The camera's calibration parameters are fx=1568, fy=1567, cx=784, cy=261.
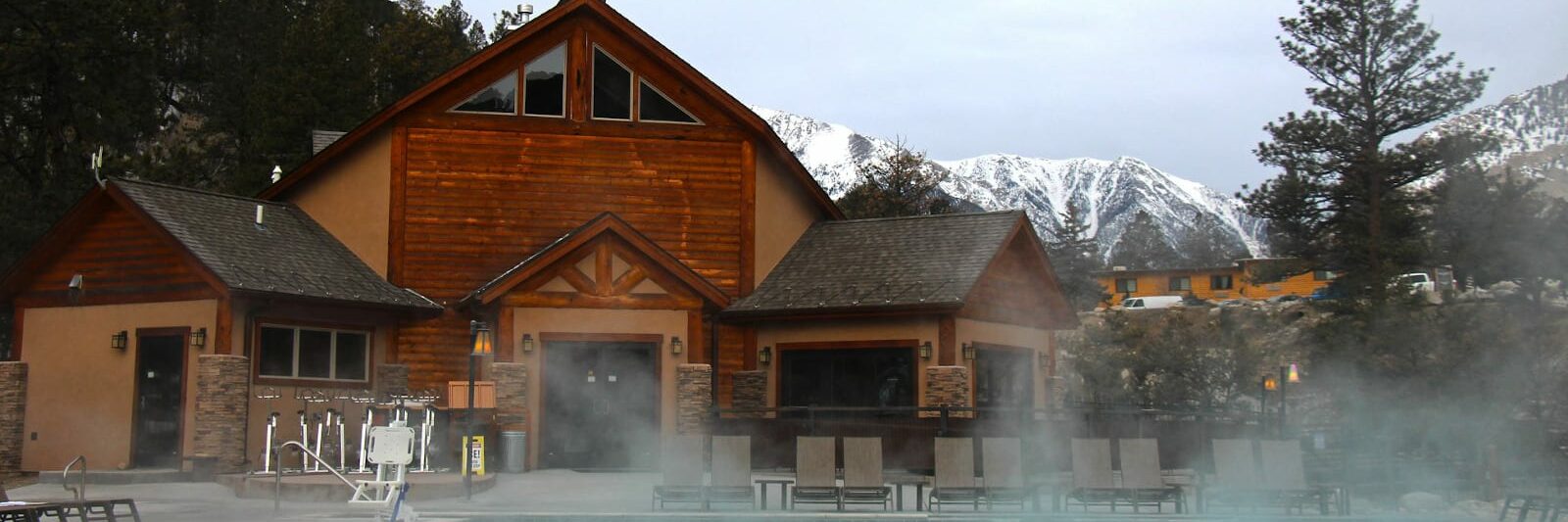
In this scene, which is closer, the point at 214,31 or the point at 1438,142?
the point at 1438,142

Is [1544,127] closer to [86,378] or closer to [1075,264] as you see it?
[86,378]

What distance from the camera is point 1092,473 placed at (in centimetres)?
1641

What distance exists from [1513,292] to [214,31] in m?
37.0

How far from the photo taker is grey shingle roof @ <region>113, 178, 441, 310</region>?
21.6 m

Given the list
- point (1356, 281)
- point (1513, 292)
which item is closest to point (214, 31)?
point (1356, 281)

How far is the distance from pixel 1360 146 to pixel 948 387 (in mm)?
19060

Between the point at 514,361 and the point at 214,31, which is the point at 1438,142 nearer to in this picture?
the point at 514,361

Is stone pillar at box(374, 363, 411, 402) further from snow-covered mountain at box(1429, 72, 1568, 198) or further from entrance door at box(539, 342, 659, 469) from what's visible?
snow-covered mountain at box(1429, 72, 1568, 198)

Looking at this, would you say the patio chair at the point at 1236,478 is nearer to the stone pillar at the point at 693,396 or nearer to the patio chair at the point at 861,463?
the patio chair at the point at 861,463

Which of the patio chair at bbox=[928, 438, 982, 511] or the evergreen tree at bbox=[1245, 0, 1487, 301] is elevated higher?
the evergreen tree at bbox=[1245, 0, 1487, 301]

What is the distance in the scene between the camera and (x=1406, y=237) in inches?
1470

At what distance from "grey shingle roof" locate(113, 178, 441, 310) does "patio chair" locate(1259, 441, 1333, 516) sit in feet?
42.7

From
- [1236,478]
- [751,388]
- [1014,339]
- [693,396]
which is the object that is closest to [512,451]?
[693,396]

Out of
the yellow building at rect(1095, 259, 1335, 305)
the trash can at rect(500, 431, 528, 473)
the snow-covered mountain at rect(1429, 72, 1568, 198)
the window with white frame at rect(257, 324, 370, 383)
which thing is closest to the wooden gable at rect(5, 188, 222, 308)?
the window with white frame at rect(257, 324, 370, 383)
